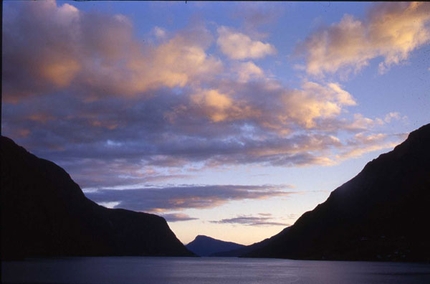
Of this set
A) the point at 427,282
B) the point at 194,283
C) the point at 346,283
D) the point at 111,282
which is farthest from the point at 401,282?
the point at 111,282

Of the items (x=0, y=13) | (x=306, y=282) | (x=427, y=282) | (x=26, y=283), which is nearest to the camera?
(x=0, y=13)

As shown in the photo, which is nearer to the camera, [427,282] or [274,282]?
[427,282]

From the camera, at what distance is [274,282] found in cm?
12362

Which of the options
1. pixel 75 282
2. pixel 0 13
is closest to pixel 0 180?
pixel 75 282

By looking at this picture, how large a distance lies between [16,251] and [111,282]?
115 metres

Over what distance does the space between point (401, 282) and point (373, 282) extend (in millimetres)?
6992

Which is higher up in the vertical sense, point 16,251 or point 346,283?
point 16,251

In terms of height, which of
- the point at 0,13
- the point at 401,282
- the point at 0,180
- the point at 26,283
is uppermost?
the point at 0,180

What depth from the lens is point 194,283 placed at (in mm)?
116688

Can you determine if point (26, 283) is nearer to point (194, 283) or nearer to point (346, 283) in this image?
point (194, 283)

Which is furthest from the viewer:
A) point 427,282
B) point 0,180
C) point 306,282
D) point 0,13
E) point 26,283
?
point 0,180

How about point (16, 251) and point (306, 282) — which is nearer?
point (306, 282)

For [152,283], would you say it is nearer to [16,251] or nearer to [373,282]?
[373,282]

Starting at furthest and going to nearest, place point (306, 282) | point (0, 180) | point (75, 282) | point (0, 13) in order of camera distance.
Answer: point (0, 180)
point (306, 282)
point (75, 282)
point (0, 13)
